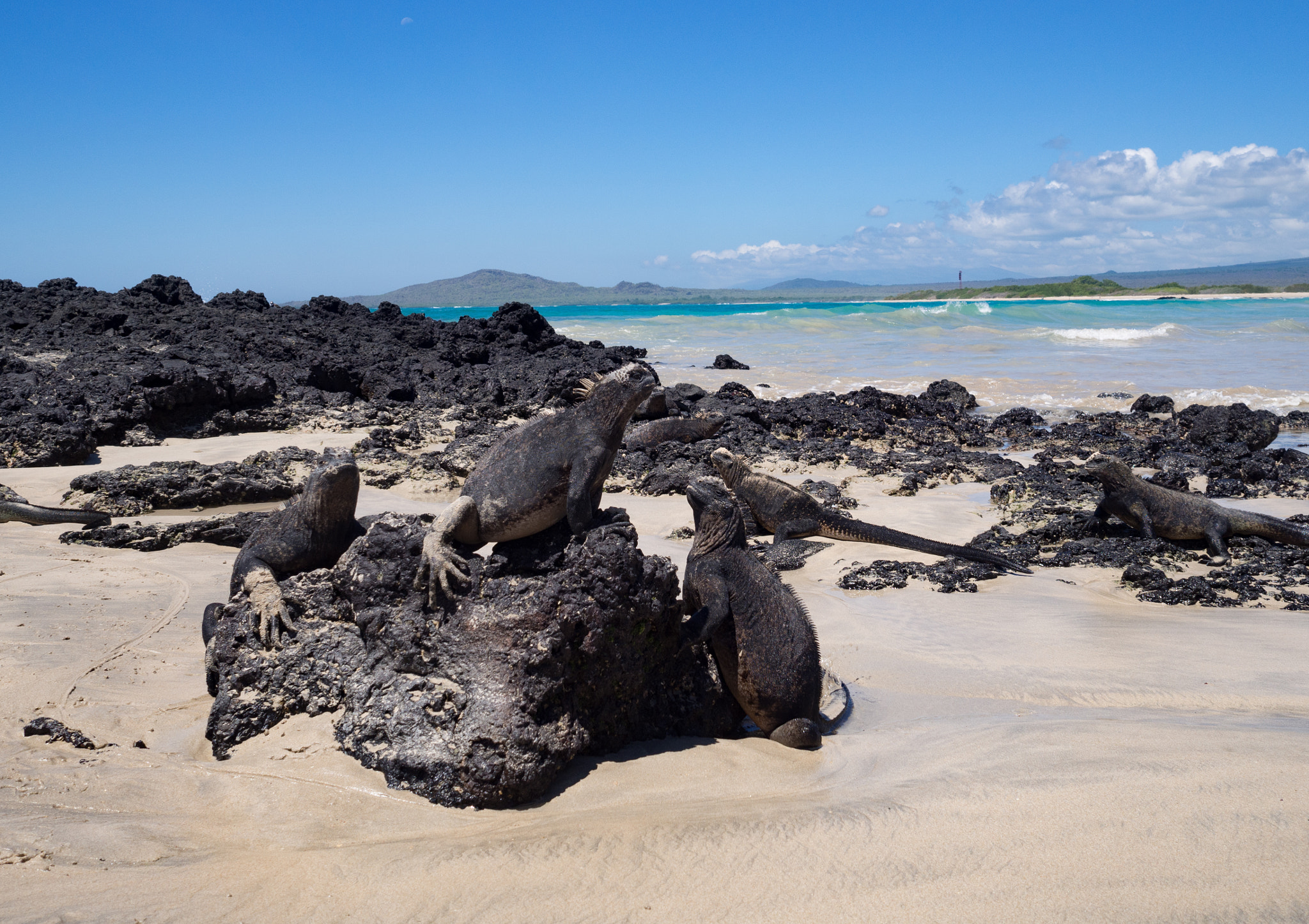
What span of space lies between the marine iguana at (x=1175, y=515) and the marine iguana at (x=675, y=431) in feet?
18.6

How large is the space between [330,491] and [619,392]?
1706 mm

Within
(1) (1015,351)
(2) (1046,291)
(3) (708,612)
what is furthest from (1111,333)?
(2) (1046,291)

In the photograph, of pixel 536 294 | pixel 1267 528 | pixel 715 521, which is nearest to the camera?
pixel 715 521

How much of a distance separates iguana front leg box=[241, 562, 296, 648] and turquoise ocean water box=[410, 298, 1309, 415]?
16538 millimetres

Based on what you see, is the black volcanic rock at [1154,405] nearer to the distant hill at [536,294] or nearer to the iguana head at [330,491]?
the iguana head at [330,491]

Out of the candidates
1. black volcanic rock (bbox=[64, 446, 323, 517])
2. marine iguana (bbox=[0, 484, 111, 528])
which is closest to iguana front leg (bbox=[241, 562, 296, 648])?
marine iguana (bbox=[0, 484, 111, 528])

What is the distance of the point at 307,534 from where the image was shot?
4684mm

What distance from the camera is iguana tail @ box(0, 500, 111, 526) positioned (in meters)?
7.48

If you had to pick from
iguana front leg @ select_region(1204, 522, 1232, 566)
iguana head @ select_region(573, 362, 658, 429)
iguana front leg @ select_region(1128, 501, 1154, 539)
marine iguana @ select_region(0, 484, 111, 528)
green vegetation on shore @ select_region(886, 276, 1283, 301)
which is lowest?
iguana front leg @ select_region(1204, 522, 1232, 566)

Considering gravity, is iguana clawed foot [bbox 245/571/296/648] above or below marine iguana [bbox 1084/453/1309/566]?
above

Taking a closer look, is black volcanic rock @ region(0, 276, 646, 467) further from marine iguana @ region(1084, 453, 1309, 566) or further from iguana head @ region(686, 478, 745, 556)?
marine iguana @ region(1084, 453, 1309, 566)

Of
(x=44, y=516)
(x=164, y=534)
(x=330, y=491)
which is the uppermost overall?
(x=330, y=491)

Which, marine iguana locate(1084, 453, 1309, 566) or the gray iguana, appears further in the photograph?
marine iguana locate(1084, 453, 1309, 566)

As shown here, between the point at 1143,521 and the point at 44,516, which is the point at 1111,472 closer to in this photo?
the point at 1143,521
